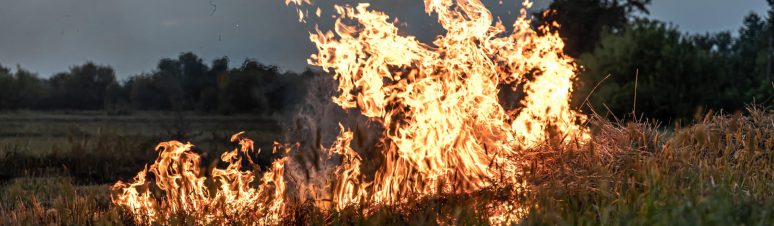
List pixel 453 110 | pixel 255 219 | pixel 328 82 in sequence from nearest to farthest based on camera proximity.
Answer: pixel 255 219 < pixel 453 110 < pixel 328 82

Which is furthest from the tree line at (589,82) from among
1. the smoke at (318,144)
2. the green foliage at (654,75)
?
the smoke at (318,144)

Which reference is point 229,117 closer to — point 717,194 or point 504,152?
point 504,152

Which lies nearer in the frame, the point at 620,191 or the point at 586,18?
the point at 620,191

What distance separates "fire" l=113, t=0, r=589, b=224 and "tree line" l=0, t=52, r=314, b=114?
366cm

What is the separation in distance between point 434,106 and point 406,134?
40 centimetres

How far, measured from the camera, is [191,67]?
28547mm

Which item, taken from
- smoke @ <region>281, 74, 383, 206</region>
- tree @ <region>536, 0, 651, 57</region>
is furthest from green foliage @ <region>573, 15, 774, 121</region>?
smoke @ <region>281, 74, 383, 206</region>

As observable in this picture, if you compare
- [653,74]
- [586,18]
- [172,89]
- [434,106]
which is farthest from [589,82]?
[434,106]

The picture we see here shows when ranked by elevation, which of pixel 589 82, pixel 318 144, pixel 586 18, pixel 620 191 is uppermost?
pixel 586 18

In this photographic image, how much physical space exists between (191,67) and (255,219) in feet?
70.7

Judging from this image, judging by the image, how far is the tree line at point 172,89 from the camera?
73.0 feet

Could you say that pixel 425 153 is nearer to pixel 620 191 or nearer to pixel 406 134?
pixel 406 134

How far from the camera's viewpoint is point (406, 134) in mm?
8500

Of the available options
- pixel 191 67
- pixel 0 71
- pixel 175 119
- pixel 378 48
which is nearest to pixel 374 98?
pixel 378 48
